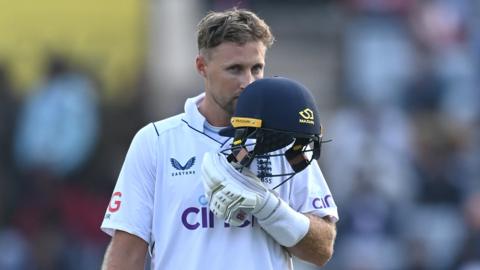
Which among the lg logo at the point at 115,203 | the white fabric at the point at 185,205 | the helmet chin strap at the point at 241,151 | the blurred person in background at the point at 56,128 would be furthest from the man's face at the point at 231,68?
the blurred person in background at the point at 56,128

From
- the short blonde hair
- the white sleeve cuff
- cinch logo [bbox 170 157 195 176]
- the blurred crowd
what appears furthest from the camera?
the blurred crowd

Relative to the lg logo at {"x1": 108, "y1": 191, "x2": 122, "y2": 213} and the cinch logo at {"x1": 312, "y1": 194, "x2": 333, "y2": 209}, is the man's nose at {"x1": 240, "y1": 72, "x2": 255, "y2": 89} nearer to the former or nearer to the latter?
the cinch logo at {"x1": 312, "y1": 194, "x2": 333, "y2": 209}

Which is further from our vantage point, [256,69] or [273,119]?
[256,69]

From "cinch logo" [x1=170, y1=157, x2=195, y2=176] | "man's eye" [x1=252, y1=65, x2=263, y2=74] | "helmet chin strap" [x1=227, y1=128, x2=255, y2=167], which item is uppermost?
"man's eye" [x1=252, y1=65, x2=263, y2=74]

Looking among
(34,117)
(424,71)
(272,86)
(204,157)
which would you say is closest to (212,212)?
(204,157)

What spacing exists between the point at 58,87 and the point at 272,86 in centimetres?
879

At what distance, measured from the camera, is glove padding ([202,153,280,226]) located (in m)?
4.74

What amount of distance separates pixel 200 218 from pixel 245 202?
31cm

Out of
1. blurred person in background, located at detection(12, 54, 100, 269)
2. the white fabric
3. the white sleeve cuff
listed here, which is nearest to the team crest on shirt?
the white fabric

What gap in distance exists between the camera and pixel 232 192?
4.73 meters

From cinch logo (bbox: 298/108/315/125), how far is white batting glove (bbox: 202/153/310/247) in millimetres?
296

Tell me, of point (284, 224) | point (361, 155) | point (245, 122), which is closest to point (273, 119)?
point (245, 122)

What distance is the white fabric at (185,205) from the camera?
498 cm

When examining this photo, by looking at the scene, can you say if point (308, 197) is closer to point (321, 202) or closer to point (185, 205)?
point (321, 202)
